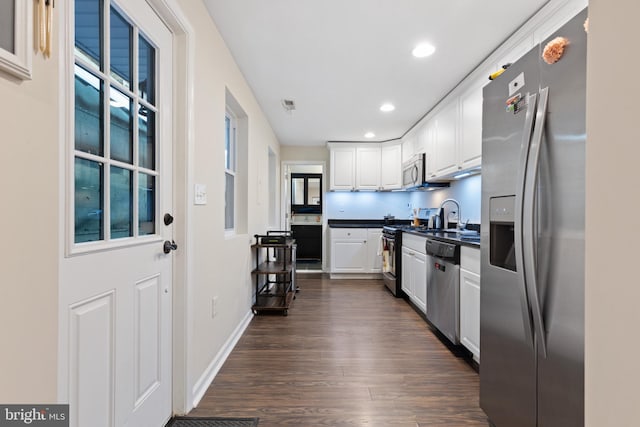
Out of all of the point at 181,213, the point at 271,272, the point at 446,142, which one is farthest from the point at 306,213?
the point at 181,213

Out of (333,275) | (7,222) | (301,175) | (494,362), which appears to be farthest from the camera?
(301,175)

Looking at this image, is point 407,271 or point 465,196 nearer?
point 465,196

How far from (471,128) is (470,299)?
1.50 metres

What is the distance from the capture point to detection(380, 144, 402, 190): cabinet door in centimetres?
493

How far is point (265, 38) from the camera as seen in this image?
7.01ft

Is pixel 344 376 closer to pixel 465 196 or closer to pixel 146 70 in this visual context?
pixel 146 70

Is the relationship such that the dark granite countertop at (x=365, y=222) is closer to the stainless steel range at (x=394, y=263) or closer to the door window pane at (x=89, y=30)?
the stainless steel range at (x=394, y=263)

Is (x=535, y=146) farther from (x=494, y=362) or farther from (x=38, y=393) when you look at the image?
(x=38, y=393)

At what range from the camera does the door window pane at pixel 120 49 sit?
1142 mm

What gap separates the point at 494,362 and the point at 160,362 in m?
1.62

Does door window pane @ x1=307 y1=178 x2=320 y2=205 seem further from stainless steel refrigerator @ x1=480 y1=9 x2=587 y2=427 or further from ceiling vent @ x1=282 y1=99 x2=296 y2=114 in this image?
stainless steel refrigerator @ x1=480 y1=9 x2=587 y2=427

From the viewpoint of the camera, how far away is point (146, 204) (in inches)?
53.8

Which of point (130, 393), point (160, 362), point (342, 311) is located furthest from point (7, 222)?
point (342, 311)

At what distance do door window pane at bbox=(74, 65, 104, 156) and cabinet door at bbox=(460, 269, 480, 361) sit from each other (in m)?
2.20
